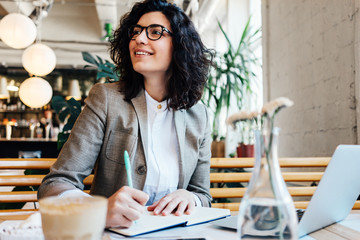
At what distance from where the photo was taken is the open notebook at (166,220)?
2.54ft

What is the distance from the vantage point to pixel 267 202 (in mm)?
530

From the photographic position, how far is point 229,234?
0.80 meters

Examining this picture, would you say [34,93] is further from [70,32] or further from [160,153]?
[160,153]

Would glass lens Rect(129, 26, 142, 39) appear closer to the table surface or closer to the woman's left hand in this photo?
the woman's left hand

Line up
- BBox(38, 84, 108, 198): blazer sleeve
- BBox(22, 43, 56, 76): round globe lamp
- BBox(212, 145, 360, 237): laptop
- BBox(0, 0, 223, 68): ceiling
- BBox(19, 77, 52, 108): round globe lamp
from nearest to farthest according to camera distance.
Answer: BBox(212, 145, 360, 237): laptop, BBox(38, 84, 108, 198): blazer sleeve, BBox(22, 43, 56, 76): round globe lamp, BBox(19, 77, 52, 108): round globe lamp, BBox(0, 0, 223, 68): ceiling

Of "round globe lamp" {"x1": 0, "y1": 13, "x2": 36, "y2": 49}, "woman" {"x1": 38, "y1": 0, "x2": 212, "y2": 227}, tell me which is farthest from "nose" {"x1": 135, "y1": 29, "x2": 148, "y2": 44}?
"round globe lamp" {"x1": 0, "y1": 13, "x2": 36, "y2": 49}

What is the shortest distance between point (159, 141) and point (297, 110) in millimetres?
1540

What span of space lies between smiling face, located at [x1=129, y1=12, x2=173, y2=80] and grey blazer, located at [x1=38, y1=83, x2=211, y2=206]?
0.37ft

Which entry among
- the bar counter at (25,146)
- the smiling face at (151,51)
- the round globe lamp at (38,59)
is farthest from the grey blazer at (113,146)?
the bar counter at (25,146)

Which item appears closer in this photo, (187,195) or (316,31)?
(187,195)

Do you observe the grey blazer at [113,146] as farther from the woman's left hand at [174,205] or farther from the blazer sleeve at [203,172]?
the woman's left hand at [174,205]

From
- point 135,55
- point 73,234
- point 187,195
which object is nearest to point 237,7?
point 135,55

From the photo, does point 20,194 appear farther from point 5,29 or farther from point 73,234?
point 5,29

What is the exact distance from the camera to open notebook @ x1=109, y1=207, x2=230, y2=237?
2.54 ft
